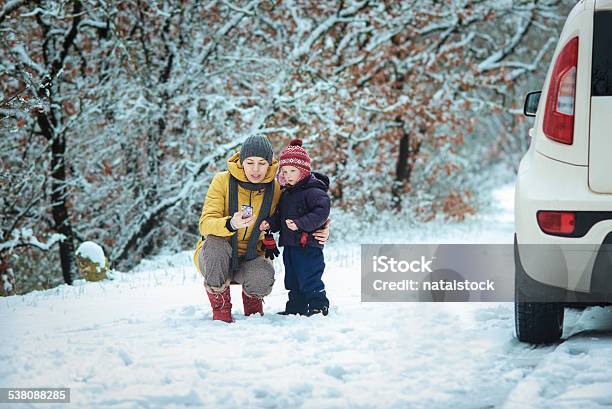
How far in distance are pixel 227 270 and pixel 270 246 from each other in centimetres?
35

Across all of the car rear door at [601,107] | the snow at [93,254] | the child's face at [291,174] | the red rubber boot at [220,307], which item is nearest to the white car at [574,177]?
the car rear door at [601,107]

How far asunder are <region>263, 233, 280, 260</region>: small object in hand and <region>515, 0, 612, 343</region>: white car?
1.79 metres

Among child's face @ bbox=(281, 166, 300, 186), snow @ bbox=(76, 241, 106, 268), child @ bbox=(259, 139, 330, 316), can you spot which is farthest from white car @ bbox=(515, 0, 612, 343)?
snow @ bbox=(76, 241, 106, 268)

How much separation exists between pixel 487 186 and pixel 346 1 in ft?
55.5

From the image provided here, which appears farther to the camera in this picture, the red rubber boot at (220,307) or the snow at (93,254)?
the snow at (93,254)

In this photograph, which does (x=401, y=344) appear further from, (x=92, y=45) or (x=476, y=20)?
(x=476, y=20)

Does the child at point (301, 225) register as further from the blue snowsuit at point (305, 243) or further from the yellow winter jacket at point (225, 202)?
the yellow winter jacket at point (225, 202)

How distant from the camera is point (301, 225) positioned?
198 inches

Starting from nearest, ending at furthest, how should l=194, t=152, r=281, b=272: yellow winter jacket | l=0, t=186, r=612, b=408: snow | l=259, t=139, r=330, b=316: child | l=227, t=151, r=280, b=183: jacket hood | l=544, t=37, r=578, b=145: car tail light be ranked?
l=0, t=186, r=612, b=408: snow
l=544, t=37, r=578, b=145: car tail light
l=194, t=152, r=281, b=272: yellow winter jacket
l=227, t=151, r=280, b=183: jacket hood
l=259, t=139, r=330, b=316: child

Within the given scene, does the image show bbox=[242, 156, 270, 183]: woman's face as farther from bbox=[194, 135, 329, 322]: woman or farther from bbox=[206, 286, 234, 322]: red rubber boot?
bbox=[206, 286, 234, 322]: red rubber boot

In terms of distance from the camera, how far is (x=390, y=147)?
17156 millimetres

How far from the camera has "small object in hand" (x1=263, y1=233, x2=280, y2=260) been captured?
5.14 meters

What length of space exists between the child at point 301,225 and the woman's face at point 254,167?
7.6 inches

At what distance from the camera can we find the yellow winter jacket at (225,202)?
192 inches
